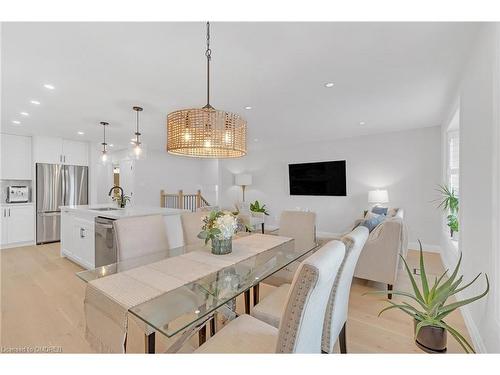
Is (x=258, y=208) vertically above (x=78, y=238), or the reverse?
(x=258, y=208)

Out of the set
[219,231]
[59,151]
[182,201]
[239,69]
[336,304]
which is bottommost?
[336,304]

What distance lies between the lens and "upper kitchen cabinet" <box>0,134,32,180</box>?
4.66 meters

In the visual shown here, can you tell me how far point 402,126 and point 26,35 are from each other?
5.31m

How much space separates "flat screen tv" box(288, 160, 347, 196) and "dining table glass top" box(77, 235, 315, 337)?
3967 millimetres

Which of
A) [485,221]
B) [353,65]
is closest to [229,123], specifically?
[353,65]

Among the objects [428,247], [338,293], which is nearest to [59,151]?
[338,293]

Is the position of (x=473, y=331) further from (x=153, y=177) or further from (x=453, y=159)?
(x=153, y=177)

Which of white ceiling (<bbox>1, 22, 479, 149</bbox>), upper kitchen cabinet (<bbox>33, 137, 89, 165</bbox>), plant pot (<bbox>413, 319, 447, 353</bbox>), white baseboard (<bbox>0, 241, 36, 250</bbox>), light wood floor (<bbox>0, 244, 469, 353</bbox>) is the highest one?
white ceiling (<bbox>1, 22, 479, 149</bbox>)

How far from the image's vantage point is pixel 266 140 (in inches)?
224

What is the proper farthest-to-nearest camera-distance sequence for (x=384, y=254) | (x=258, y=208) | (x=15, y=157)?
(x=258, y=208)
(x=15, y=157)
(x=384, y=254)

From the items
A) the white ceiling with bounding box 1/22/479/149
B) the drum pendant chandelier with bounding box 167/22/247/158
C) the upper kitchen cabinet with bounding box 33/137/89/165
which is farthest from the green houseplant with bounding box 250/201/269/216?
the drum pendant chandelier with bounding box 167/22/247/158

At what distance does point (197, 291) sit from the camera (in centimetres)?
132

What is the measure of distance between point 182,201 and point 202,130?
5934mm

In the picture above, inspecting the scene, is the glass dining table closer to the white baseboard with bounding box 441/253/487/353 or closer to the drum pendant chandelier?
the drum pendant chandelier
